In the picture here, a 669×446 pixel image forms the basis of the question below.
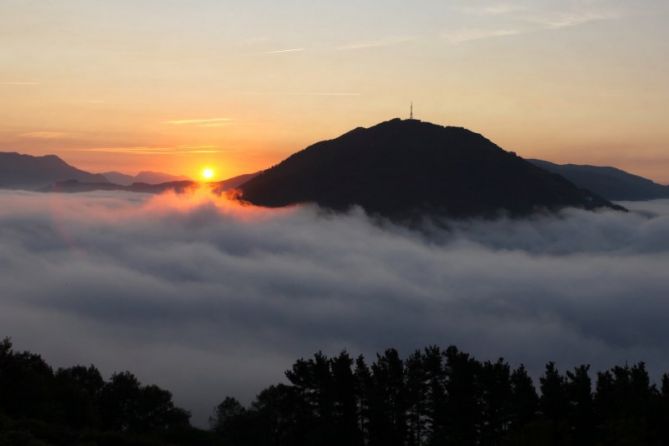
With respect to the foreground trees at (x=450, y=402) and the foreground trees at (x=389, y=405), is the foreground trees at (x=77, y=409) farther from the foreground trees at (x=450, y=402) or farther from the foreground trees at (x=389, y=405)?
the foreground trees at (x=450, y=402)

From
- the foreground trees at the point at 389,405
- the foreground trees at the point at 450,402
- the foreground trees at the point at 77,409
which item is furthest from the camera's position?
the foreground trees at the point at 450,402

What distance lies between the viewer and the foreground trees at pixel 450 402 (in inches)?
2370

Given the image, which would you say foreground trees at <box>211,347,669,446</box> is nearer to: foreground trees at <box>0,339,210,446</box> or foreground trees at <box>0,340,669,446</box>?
foreground trees at <box>0,340,669,446</box>

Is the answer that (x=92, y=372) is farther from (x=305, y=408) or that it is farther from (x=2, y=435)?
(x=2, y=435)

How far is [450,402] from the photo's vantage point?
67250mm

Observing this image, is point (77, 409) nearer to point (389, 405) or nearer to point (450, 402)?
point (389, 405)

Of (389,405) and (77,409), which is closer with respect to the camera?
(77,409)

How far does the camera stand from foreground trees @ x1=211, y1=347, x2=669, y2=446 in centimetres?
6019

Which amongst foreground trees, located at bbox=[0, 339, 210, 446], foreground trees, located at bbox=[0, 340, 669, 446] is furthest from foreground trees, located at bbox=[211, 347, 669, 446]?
foreground trees, located at bbox=[0, 339, 210, 446]

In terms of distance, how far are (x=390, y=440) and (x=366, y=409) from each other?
11.9 feet

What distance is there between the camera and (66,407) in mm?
67062

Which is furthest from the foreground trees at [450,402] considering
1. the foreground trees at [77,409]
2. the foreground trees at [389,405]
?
the foreground trees at [77,409]

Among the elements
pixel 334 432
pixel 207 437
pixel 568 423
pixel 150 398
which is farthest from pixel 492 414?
pixel 150 398

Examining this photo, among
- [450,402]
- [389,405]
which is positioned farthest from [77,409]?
[450,402]
